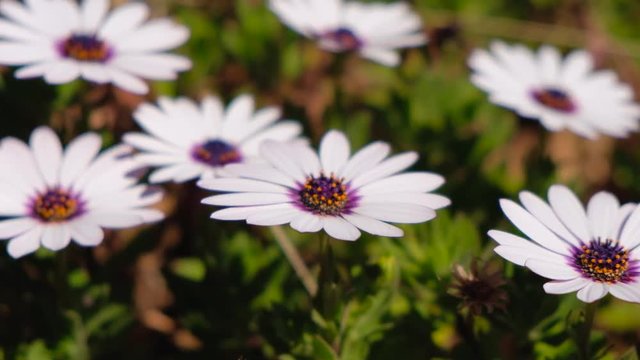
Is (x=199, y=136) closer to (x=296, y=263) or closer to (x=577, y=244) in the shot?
(x=296, y=263)

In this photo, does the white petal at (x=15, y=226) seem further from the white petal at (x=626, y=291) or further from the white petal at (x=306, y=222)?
the white petal at (x=626, y=291)

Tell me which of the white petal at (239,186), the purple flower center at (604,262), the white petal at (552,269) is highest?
A: the white petal at (239,186)

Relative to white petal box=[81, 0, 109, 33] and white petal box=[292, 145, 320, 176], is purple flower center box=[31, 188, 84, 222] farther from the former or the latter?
white petal box=[81, 0, 109, 33]

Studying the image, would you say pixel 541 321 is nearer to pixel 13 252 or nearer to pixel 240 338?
pixel 240 338

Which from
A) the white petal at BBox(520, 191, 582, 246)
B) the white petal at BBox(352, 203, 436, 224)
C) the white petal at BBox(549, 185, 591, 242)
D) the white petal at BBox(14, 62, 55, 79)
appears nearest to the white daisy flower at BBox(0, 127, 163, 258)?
the white petal at BBox(14, 62, 55, 79)

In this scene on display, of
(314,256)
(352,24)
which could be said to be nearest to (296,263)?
(314,256)

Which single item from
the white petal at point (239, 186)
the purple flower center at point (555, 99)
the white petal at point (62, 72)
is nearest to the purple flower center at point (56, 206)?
the white petal at point (62, 72)
